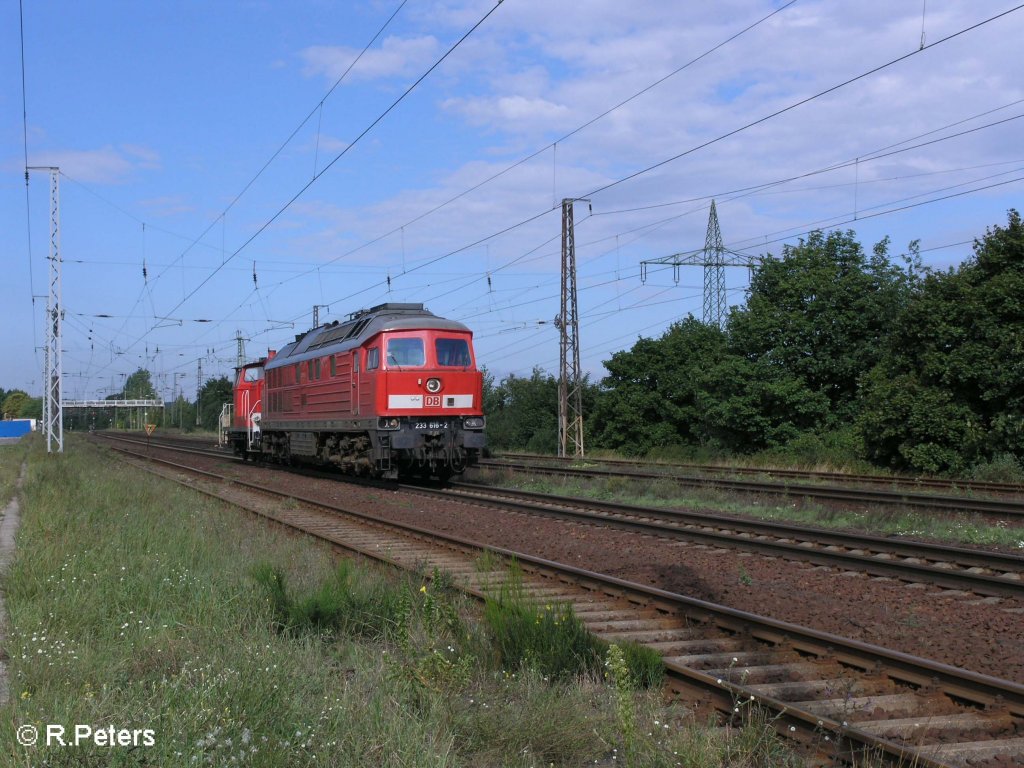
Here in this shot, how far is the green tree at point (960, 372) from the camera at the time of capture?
2019cm

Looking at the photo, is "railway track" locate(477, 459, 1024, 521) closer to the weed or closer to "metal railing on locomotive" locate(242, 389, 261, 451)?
the weed

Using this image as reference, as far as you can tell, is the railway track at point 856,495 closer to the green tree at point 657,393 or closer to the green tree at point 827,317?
the green tree at point 827,317

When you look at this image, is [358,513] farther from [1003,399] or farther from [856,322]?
[856,322]

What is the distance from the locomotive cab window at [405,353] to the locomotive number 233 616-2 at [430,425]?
1.26 meters

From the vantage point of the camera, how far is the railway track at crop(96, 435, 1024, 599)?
9.19 meters

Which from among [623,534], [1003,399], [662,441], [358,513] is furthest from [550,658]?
[662,441]

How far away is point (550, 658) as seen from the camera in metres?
6.22

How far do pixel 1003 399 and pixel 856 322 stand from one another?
7585 mm

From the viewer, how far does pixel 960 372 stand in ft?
68.6

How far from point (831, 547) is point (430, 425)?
10424mm

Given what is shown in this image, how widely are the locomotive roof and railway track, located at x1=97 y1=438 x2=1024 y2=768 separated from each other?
1111cm

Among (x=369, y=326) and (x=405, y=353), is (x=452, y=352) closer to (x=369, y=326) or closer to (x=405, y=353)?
(x=405, y=353)

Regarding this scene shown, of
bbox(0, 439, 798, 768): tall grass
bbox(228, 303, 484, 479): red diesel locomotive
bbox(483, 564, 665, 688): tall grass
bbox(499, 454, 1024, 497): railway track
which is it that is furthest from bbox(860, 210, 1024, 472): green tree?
bbox(483, 564, 665, 688): tall grass

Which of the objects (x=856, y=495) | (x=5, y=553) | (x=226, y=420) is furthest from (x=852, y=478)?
(x=226, y=420)
